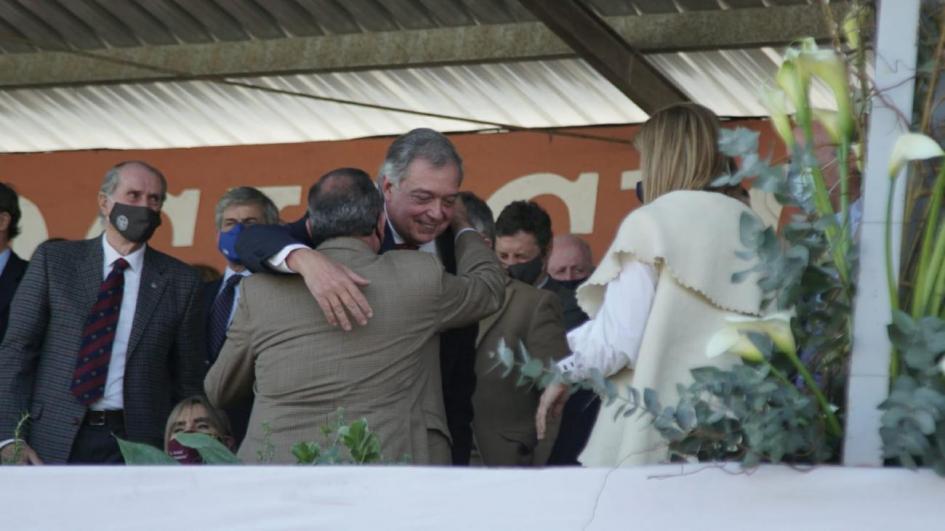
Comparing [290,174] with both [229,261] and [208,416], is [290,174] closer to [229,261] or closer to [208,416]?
[229,261]

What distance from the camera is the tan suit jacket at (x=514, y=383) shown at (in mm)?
4465

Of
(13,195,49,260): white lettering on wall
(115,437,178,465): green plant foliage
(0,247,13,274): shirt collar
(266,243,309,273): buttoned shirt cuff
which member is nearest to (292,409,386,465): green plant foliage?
(115,437,178,465): green plant foliage

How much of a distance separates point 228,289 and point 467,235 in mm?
1292

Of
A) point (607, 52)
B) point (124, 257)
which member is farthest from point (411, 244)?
point (607, 52)

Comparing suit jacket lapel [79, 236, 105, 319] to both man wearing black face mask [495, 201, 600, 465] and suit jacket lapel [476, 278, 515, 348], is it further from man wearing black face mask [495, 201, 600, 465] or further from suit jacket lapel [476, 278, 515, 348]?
man wearing black face mask [495, 201, 600, 465]

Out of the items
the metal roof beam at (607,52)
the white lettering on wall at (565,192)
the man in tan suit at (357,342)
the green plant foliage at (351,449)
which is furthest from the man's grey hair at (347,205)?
the white lettering on wall at (565,192)

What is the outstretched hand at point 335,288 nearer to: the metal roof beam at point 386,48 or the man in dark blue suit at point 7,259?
the man in dark blue suit at point 7,259

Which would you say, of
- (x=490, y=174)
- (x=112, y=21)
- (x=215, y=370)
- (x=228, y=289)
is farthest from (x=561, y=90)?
(x=215, y=370)

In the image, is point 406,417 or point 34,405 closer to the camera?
point 406,417

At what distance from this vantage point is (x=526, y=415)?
4.50 metres

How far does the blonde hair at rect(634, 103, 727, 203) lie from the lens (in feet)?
Answer: 9.80

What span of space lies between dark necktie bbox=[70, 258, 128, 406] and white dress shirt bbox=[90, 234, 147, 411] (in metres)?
0.02

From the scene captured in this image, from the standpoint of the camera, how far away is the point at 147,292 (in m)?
4.42

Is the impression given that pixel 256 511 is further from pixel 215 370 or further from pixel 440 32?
pixel 440 32
